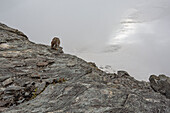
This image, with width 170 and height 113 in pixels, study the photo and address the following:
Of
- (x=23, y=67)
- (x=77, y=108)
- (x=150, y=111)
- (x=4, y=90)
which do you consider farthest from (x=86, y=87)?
(x=23, y=67)

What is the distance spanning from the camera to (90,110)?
686 cm

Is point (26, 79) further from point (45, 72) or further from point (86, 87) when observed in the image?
point (86, 87)

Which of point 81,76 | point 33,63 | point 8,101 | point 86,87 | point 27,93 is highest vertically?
point 33,63

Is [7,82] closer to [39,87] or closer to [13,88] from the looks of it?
[13,88]

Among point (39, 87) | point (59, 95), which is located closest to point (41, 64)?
point (39, 87)

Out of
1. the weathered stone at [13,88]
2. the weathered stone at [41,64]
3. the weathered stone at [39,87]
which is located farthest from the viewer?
the weathered stone at [41,64]

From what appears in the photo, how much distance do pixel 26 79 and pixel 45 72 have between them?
2394mm

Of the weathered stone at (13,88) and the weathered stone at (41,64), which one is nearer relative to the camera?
the weathered stone at (13,88)

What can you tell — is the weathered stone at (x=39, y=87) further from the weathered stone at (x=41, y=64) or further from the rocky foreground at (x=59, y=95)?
the weathered stone at (x=41, y=64)

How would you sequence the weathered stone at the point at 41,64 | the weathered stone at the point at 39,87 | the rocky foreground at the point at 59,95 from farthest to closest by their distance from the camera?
the weathered stone at the point at 41,64 → the weathered stone at the point at 39,87 → the rocky foreground at the point at 59,95

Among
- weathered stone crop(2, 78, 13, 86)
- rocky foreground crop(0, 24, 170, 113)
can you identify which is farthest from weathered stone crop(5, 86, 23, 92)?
weathered stone crop(2, 78, 13, 86)

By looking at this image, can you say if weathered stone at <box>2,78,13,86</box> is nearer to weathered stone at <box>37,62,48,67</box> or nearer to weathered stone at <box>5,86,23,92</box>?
weathered stone at <box>5,86,23,92</box>

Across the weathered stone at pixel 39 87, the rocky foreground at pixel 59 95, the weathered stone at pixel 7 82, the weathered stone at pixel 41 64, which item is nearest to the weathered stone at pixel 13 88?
the rocky foreground at pixel 59 95

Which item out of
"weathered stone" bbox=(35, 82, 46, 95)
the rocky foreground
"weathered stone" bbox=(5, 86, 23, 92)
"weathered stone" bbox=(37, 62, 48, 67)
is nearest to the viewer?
the rocky foreground
